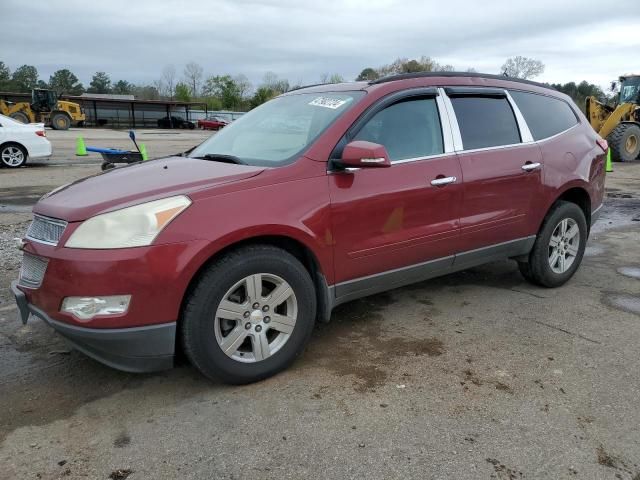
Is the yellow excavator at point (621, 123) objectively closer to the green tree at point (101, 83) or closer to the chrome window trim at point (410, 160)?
the chrome window trim at point (410, 160)

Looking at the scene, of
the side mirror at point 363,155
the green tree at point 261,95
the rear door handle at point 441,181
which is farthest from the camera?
the green tree at point 261,95

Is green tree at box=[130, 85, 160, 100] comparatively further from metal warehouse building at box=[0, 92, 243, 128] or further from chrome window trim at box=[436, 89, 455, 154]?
chrome window trim at box=[436, 89, 455, 154]

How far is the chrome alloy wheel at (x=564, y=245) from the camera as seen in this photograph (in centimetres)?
478

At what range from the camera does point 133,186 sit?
3.06 metres

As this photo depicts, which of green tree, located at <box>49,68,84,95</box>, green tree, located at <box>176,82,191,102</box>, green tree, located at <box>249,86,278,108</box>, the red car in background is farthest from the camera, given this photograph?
green tree, located at <box>49,68,84,95</box>

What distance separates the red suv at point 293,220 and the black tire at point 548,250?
0.05 ft

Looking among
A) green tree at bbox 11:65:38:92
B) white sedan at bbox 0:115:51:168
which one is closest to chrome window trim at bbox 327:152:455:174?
white sedan at bbox 0:115:51:168

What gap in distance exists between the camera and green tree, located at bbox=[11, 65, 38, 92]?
292 feet

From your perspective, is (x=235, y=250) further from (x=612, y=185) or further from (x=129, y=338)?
(x=612, y=185)

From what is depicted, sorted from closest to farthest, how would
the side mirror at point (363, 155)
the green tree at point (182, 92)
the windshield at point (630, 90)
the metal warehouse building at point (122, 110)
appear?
the side mirror at point (363, 155), the windshield at point (630, 90), the metal warehouse building at point (122, 110), the green tree at point (182, 92)

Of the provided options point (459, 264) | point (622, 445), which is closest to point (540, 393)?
point (622, 445)

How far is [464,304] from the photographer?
4.49m

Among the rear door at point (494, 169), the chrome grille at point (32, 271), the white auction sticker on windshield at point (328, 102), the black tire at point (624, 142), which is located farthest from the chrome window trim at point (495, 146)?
the black tire at point (624, 142)

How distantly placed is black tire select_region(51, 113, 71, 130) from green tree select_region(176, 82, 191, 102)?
147 feet
